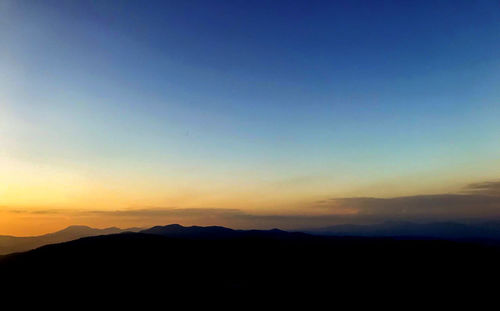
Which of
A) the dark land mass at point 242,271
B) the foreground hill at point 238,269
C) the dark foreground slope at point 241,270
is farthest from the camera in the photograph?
the foreground hill at point 238,269

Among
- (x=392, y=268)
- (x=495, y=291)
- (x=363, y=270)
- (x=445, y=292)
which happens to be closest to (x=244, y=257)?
(x=363, y=270)

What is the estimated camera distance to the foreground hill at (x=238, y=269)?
67250 millimetres

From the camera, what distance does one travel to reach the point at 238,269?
83.5m

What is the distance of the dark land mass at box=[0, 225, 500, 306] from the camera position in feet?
214

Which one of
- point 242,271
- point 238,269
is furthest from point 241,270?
point 238,269

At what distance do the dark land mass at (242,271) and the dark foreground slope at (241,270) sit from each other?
0.23 meters

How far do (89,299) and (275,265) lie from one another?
1985 inches

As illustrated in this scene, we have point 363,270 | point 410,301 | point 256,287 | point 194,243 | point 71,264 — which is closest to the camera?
point 410,301

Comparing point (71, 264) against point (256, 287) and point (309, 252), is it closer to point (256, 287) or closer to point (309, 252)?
point (256, 287)

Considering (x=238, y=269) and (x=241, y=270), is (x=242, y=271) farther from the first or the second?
(x=238, y=269)

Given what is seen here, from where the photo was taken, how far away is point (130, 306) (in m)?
56.2

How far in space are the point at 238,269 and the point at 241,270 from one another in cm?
123

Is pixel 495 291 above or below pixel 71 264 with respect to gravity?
below

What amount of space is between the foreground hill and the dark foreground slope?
23cm
